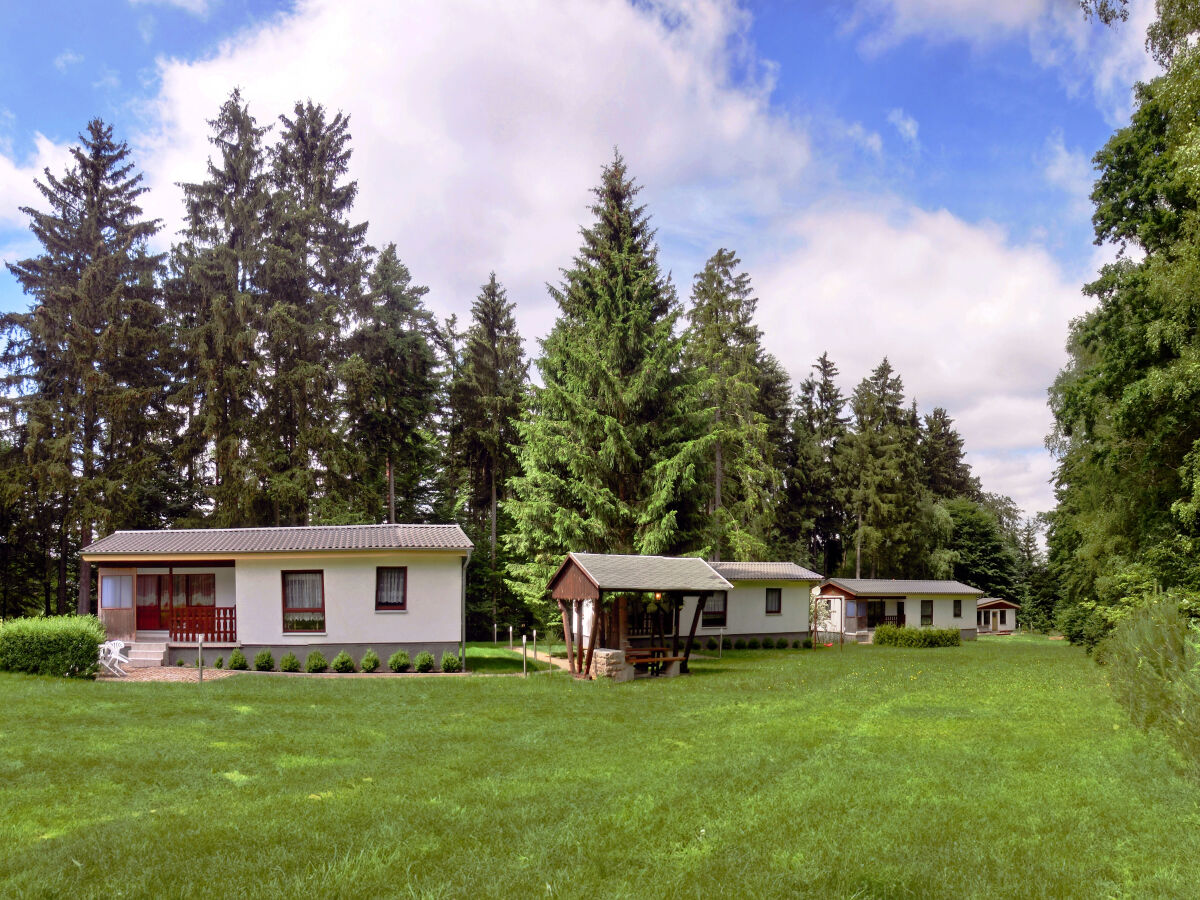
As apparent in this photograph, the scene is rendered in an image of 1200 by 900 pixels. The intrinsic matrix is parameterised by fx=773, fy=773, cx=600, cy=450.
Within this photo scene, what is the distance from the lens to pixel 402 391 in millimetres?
35656

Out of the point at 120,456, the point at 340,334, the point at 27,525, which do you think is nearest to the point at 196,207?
the point at 340,334

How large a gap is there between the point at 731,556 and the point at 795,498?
17224 mm

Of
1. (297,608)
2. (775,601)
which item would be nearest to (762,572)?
(775,601)

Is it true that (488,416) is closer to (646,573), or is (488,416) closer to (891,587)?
(646,573)

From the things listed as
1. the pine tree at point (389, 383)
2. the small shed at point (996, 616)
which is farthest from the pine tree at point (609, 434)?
the small shed at point (996, 616)

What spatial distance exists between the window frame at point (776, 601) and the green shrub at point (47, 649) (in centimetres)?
2521

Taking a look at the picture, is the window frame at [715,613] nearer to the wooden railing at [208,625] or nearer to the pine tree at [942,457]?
the wooden railing at [208,625]

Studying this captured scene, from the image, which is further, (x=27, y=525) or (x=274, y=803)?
(x=27, y=525)

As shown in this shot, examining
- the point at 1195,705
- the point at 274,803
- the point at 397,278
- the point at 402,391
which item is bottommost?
the point at 274,803

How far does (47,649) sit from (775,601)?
26422 millimetres

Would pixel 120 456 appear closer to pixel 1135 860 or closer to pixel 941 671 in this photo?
pixel 941 671

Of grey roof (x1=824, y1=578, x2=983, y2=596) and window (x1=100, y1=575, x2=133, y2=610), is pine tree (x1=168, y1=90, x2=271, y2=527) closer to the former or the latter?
window (x1=100, y1=575, x2=133, y2=610)

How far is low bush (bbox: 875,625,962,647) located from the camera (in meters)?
36.0

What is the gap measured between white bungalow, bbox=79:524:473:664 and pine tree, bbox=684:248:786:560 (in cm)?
1579
